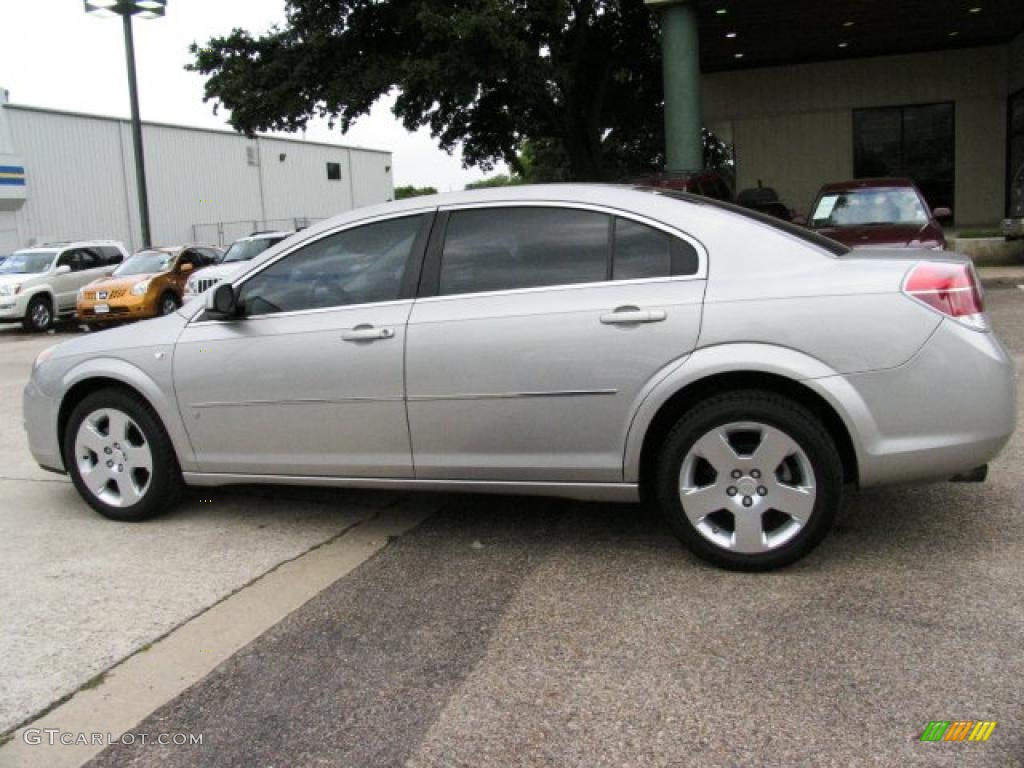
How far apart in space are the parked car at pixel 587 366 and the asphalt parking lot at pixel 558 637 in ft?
1.12

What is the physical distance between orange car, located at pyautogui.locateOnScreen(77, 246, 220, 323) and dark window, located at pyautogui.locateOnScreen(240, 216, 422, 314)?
13.5 meters

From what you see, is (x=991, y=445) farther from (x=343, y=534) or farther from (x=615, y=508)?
(x=343, y=534)

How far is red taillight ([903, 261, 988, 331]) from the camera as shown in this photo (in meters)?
3.67

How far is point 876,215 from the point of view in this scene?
11.1 m

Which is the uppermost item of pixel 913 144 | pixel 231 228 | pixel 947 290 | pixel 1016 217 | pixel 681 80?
pixel 681 80

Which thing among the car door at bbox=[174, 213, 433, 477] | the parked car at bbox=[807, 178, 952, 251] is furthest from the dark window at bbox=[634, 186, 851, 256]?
the parked car at bbox=[807, 178, 952, 251]

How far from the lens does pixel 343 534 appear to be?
186 inches

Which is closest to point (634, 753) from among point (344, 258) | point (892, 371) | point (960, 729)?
point (960, 729)

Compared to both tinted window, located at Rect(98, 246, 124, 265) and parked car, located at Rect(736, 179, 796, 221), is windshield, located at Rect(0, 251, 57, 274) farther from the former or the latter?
parked car, located at Rect(736, 179, 796, 221)

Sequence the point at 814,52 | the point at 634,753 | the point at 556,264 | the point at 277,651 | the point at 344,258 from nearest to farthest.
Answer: the point at 634,753, the point at 277,651, the point at 556,264, the point at 344,258, the point at 814,52

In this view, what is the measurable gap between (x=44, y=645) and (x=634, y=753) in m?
2.30

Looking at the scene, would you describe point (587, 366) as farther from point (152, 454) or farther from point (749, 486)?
point (152, 454)

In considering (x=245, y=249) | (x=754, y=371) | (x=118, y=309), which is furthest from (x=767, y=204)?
Result: (x=118, y=309)

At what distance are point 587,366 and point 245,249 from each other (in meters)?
15.8
